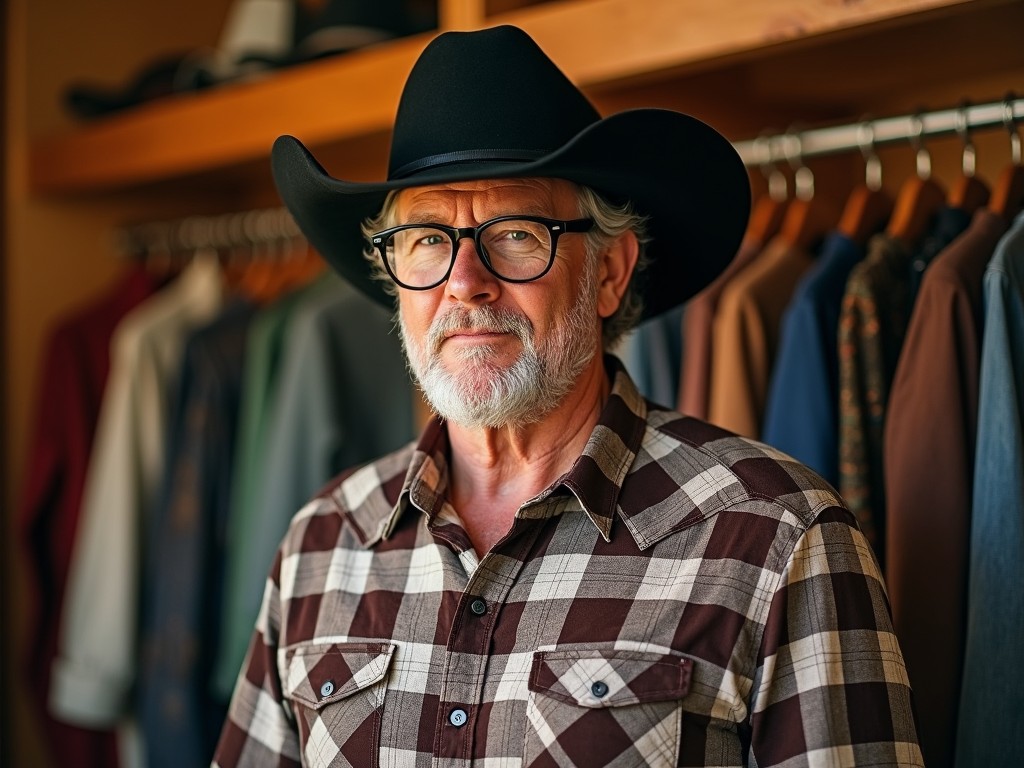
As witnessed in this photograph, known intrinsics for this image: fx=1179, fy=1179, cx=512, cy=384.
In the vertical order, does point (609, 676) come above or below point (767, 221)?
below

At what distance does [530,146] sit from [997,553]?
67 centimetres

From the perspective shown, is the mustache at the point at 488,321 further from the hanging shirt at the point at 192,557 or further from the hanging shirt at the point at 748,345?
the hanging shirt at the point at 192,557

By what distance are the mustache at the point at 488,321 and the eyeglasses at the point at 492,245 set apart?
0.12 feet

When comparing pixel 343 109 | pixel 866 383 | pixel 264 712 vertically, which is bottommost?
pixel 264 712

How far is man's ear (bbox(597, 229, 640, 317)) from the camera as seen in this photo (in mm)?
1354

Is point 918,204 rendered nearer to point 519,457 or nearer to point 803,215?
point 803,215

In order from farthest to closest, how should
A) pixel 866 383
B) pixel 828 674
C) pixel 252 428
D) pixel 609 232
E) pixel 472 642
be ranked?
pixel 252 428 → pixel 866 383 → pixel 609 232 → pixel 472 642 → pixel 828 674

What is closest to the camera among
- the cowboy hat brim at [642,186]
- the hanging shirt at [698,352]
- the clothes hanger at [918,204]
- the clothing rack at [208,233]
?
the cowboy hat brim at [642,186]

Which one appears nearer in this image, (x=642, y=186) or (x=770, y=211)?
(x=642, y=186)

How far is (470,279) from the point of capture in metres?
1.24

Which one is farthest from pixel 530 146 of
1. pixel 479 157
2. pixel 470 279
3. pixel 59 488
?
pixel 59 488

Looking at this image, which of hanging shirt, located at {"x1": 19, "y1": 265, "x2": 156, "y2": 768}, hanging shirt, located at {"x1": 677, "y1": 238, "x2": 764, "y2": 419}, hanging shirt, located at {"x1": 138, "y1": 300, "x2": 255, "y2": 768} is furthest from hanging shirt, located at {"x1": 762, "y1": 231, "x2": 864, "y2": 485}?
hanging shirt, located at {"x1": 19, "y1": 265, "x2": 156, "y2": 768}

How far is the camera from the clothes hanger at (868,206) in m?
1.60

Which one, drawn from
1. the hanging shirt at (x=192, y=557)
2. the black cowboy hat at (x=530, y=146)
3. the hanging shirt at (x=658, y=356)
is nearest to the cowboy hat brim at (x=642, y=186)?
the black cowboy hat at (x=530, y=146)
